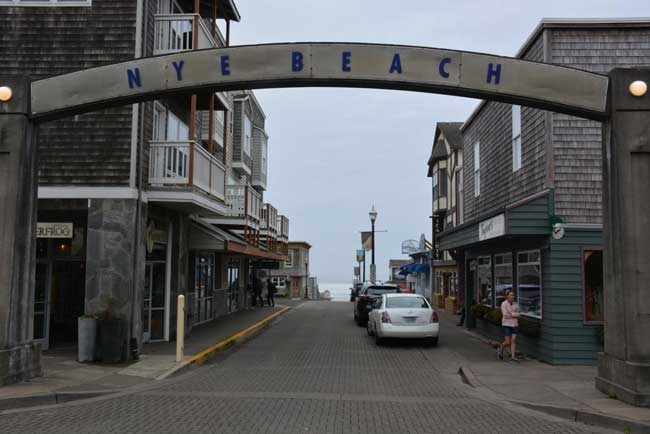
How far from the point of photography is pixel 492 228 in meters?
14.5

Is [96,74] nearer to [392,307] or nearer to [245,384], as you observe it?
[245,384]

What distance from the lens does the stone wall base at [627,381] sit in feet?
28.9

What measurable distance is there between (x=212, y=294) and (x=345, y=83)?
48.5 feet

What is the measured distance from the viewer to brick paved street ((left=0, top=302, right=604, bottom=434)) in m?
7.94

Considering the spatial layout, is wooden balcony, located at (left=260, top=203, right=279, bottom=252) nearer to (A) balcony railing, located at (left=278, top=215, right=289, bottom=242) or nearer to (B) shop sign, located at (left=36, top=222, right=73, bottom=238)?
(A) balcony railing, located at (left=278, top=215, right=289, bottom=242)

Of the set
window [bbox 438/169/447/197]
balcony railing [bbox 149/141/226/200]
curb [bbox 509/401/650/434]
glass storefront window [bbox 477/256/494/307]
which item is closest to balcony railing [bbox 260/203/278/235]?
window [bbox 438/169/447/197]

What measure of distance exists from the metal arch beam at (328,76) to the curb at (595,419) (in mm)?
4523

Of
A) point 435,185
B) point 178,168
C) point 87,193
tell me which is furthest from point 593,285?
point 435,185

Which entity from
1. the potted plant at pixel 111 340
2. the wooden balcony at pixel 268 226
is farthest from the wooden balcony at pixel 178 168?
the wooden balcony at pixel 268 226

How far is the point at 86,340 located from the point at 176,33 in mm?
7533

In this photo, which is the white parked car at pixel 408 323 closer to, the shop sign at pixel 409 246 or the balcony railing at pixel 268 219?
the balcony railing at pixel 268 219

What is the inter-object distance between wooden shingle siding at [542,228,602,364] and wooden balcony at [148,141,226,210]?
808 cm

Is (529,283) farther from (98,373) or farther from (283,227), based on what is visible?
(283,227)

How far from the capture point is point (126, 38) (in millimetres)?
14188
